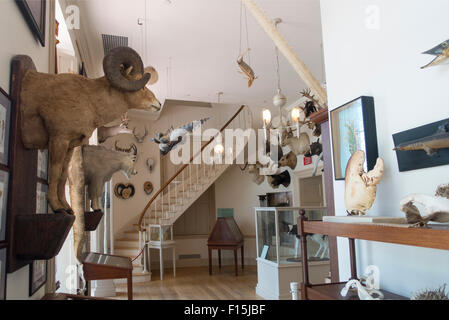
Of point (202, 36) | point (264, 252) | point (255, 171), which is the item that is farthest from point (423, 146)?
point (255, 171)

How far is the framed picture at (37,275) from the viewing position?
5.27 feet

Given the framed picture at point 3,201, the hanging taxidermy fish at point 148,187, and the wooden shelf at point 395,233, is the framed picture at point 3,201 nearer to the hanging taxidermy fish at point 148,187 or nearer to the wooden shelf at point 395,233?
the wooden shelf at point 395,233

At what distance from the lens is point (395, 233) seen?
1.55 m

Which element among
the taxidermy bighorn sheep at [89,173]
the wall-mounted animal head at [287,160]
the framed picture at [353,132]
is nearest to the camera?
the framed picture at [353,132]

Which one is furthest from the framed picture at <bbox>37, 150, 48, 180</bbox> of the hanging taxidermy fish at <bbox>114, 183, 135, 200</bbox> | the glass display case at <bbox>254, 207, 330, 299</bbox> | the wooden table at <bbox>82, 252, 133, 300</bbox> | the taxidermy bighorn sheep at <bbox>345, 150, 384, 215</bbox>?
the hanging taxidermy fish at <bbox>114, 183, 135, 200</bbox>

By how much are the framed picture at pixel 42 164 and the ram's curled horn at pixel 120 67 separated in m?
0.52

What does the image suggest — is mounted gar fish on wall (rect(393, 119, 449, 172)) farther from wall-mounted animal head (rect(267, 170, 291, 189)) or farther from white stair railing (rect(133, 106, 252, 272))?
white stair railing (rect(133, 106, 252, 272))

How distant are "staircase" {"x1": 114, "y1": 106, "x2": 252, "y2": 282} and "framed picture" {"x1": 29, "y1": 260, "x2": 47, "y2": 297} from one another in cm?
637

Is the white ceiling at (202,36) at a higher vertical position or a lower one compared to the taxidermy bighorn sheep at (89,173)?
higher

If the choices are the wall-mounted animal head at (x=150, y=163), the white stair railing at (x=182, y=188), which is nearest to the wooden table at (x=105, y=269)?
the white stair railing at (x=182, y=188)

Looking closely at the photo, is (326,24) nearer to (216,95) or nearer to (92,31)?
(92,31)

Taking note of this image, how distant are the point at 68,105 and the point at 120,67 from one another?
309 millimetres
